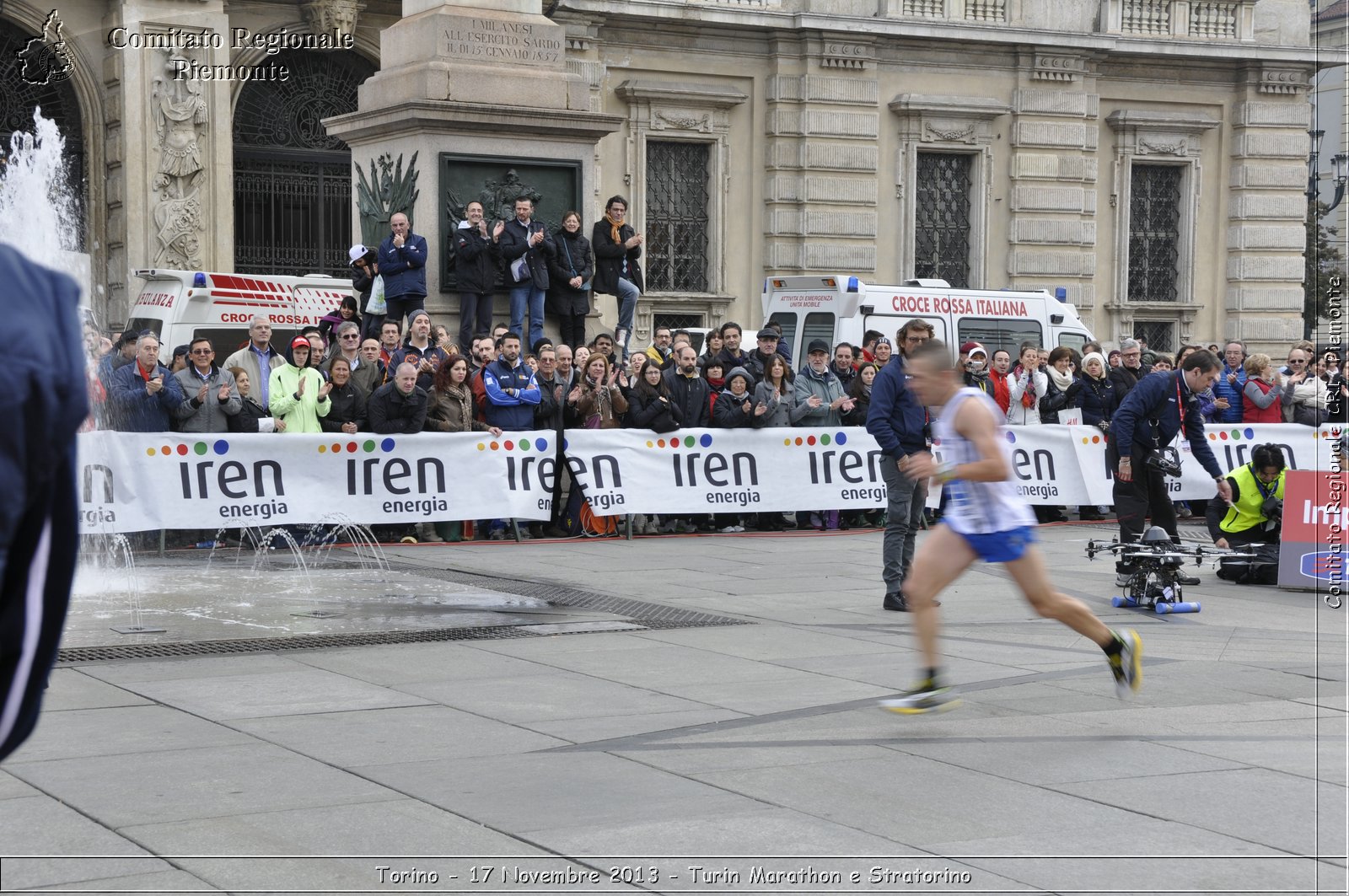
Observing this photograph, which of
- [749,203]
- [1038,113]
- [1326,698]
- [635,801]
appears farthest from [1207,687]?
[1038,113]

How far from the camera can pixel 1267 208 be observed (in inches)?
1361

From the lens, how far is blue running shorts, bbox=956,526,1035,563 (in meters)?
7.18

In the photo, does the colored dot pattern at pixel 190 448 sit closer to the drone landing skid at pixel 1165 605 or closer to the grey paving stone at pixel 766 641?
the grey paving stone at pixel 766 641

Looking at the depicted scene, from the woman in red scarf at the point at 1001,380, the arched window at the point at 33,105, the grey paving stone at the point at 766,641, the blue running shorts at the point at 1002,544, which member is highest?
the arched window at the point at 33,105

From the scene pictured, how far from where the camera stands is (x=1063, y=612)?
7.30 metres

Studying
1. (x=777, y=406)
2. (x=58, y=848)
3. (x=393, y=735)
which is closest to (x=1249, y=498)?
(x=777, y=406)

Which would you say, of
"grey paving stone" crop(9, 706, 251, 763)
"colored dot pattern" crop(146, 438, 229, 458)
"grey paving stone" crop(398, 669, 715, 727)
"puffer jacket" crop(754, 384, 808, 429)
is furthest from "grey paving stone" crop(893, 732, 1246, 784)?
"puffer jacket" crop(754, 384, 808, 429)

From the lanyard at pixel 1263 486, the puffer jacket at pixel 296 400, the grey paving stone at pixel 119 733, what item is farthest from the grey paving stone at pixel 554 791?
the puffer jacket at pixel 296 400

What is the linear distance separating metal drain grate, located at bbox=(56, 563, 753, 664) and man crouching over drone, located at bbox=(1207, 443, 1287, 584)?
4782 millimetres

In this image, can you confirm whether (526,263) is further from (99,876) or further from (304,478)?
(99,876)

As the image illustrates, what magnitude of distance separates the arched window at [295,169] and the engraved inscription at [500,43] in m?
12.8

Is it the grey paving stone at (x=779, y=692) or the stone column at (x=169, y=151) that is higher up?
the stone column at (x=169, y=151)

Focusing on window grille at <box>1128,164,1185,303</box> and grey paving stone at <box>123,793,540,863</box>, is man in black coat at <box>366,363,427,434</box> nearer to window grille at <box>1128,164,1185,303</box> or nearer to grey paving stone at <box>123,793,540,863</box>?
grey paving stone at <box>123,793,540,863</box>

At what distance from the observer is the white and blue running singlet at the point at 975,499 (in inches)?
283
